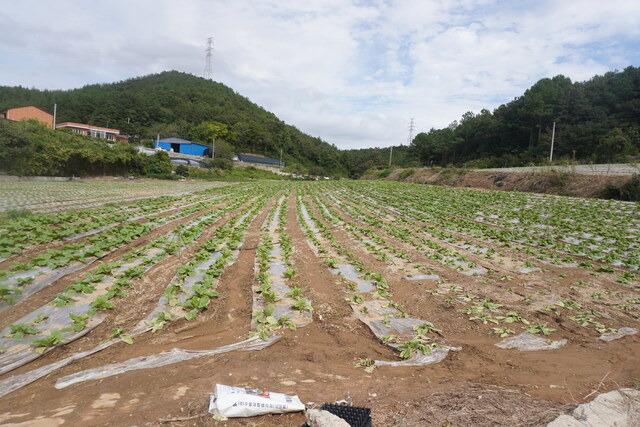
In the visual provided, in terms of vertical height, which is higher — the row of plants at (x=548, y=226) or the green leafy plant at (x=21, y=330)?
the row of plants at (x=548, y=226)

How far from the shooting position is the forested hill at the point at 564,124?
42.5m

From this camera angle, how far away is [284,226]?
13.0m

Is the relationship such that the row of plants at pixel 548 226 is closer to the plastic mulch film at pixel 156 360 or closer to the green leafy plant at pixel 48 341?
the plastic mulch film at pixel 156 360

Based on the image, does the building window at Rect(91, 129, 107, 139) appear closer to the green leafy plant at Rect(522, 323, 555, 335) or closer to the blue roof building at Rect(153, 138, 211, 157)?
the blue roof building at Rect(153, 138, 211, 157)

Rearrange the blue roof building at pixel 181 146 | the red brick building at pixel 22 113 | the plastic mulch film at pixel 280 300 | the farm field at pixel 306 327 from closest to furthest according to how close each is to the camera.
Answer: the farm field at pixel 306 327
the plastic mulch film at pixel 280 300
the red brick building at pixel 22 113
the blue roof building at pixel 181 146

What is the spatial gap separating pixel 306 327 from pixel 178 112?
10072cm

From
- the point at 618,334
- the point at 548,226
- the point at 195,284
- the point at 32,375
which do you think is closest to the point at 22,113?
the point at 195,284

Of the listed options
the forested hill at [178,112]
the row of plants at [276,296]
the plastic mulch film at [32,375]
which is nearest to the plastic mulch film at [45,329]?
the plastic mulch film at [32,375]

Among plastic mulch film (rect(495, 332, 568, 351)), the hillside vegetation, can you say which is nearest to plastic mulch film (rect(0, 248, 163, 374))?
plastic mulch film (rect(495, 332, 568, 351))

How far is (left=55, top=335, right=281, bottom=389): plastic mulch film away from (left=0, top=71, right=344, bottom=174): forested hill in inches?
2874

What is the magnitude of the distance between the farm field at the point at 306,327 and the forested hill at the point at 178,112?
6904 centimetres

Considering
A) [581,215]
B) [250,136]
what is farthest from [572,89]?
[250,136]

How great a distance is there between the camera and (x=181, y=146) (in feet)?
231

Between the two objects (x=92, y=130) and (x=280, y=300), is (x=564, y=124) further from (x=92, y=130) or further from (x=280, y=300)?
(x=92, y=130)
